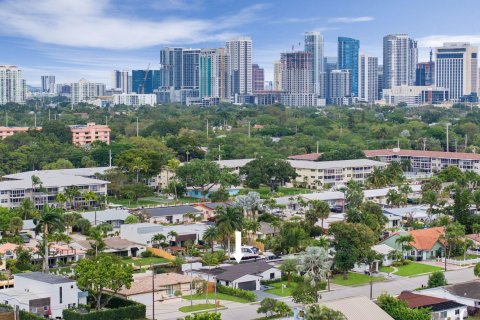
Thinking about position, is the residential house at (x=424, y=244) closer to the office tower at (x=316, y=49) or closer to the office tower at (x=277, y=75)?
the office tower at (x=277, y=75)

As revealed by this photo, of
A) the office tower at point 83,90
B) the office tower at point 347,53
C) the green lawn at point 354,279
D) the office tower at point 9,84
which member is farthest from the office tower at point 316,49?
the green lawn at point 354,279

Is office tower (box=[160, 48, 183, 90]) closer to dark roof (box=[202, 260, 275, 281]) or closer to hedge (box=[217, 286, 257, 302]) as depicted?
dark roof (box=[202, 260, 275, 281])

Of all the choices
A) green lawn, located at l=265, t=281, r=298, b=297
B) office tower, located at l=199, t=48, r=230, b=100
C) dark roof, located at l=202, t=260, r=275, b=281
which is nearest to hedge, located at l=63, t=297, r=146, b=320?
dark roof, located at l=202, t=260, r=275, b=281

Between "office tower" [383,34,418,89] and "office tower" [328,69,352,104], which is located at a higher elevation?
"office tower" [383,34,418,89]

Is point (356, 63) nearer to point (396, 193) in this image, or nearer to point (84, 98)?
point (84, 98)

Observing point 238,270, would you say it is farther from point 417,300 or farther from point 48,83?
point 48,83

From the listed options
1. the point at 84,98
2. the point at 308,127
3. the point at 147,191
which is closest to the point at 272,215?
the point at 147,191
